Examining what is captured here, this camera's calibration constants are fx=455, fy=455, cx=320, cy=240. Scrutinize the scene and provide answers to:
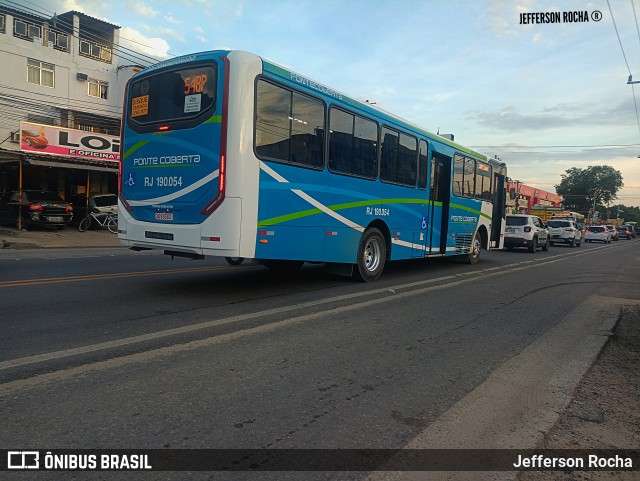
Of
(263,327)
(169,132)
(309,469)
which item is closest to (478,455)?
(309,469)

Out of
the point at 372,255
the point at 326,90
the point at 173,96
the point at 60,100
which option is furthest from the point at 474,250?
the point at 60,100

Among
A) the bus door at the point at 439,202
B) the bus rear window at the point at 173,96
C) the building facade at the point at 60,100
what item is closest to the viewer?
the bus rear window at the point at 173,96

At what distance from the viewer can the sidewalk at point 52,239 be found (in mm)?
15707

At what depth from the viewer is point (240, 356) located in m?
4.46

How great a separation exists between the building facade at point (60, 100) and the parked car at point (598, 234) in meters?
40.8

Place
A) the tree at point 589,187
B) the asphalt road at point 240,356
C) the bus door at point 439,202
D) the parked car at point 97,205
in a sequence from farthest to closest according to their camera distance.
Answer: the tree at point 589,187, the parked car at point 97,205, the bus door at point 439,202, the asphalt road at point 240,356

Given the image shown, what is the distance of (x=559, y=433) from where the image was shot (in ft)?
10.8

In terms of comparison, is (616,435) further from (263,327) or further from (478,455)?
(263,327)

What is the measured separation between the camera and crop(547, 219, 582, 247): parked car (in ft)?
98.7

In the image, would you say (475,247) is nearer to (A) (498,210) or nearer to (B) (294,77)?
(A) (498,210)

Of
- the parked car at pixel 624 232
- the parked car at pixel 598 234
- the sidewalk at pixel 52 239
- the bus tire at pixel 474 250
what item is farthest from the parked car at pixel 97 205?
the parked car at pixel 624 232

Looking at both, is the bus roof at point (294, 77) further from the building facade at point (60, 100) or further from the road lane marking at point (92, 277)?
the building facade at point (60, 100)

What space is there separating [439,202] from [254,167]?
6730 millimetres

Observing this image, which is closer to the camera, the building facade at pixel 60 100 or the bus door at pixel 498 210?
the bus door at pixel 498 210
